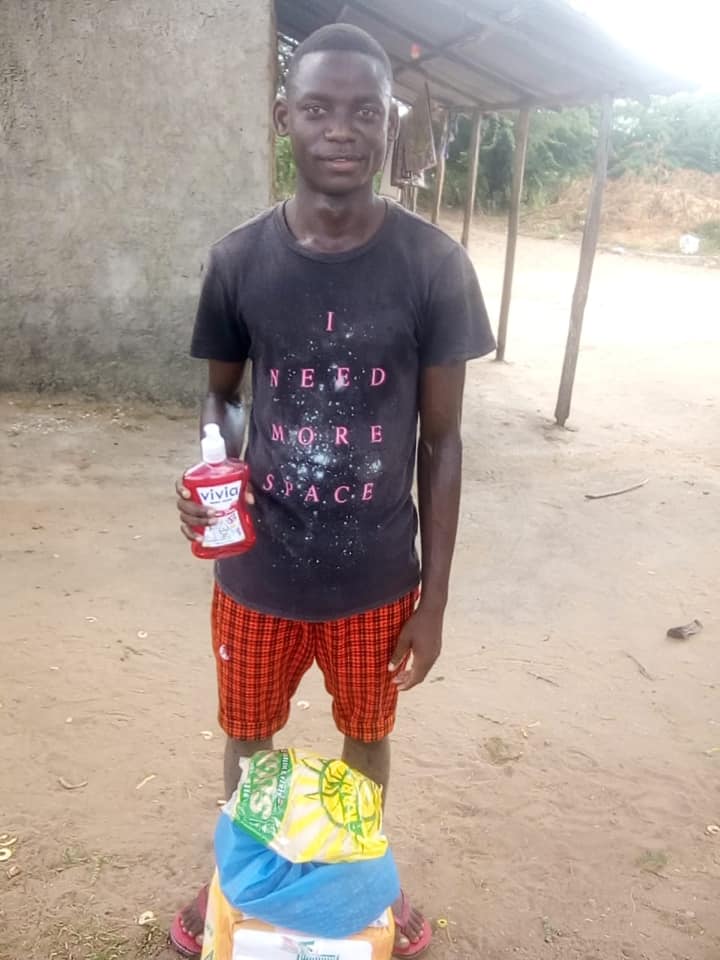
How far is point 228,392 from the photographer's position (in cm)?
169

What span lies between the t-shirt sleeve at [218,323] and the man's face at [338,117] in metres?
0.23

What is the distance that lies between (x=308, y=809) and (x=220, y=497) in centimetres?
54

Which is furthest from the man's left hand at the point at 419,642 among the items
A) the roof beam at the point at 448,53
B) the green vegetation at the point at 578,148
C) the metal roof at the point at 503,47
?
the green vegetation at the point at 578,148

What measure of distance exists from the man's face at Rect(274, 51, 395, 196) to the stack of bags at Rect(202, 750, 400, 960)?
1.02 metres

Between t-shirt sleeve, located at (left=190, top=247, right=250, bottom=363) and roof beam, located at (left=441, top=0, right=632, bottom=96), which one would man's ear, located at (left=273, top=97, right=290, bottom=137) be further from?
roof beam, located at (left=441, top=0, right=632, bottom=96)

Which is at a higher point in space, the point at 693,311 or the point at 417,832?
the point at 417,832

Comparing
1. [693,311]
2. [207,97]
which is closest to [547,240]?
[693,311]

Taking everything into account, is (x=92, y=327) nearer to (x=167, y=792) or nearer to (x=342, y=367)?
(x=167, y=792)

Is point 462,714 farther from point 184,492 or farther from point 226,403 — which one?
point 184,492

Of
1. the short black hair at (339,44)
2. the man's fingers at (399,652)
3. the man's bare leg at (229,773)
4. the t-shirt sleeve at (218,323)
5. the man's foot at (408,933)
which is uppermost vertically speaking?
the short black hair at (339,44)

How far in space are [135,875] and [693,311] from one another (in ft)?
39.7

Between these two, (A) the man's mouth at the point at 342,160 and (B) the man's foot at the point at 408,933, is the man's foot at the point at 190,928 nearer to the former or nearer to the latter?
(B) the man's foot at the point at 408,933

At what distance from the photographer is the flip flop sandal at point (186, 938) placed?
1833 millimetres

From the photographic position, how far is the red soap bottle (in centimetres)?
144
